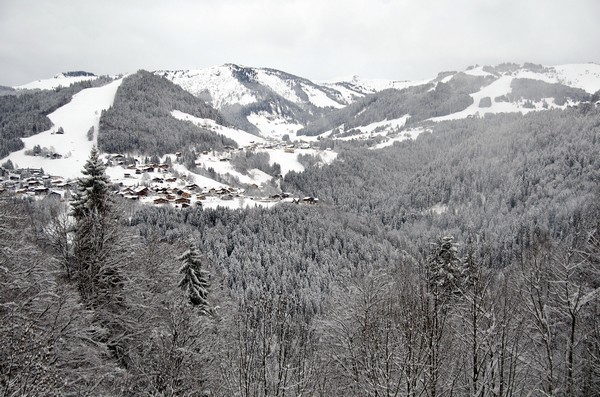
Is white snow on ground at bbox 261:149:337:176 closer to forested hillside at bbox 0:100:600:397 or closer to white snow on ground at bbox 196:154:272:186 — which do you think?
forested hillside at bbox 0:100:600:397

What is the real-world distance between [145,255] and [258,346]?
20.8 meters

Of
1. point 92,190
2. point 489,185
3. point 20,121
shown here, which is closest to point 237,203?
point 92,190

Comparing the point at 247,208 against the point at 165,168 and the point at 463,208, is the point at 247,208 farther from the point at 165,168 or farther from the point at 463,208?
the point at 463,208

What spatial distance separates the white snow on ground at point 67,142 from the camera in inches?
5250

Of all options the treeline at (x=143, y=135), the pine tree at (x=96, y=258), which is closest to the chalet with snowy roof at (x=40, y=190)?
the treeline at (x=143, y=135)

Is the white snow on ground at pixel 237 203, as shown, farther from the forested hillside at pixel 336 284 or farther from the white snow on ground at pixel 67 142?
the white snow on ground at pixel 67 142

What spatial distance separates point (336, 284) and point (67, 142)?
160950 mm

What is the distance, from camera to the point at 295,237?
3524 inches

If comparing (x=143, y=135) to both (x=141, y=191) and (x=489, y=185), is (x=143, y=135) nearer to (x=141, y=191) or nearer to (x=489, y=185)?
(x=141, y=191)

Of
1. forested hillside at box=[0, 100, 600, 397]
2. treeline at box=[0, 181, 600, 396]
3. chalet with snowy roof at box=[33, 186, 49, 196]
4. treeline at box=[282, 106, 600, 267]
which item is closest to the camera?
treeline at box=[0, 181, 600, 396]

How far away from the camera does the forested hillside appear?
761 cm

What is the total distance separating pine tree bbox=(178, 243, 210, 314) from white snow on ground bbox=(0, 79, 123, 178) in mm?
120160

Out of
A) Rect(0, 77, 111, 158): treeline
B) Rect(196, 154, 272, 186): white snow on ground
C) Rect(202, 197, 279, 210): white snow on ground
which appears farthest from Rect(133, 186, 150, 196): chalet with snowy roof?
Rect(0, 77, 111, 158): treeline

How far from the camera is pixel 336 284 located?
41.6 m
